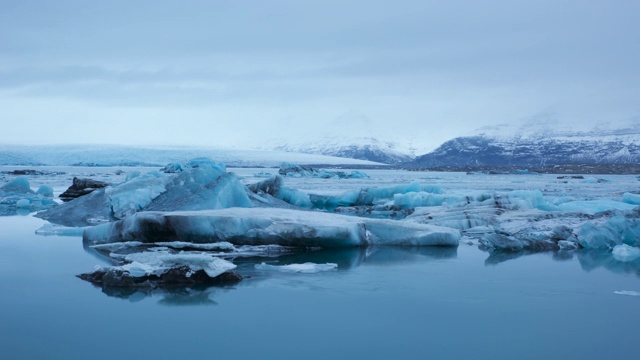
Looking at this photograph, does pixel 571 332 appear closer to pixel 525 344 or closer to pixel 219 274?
pixel 525 344

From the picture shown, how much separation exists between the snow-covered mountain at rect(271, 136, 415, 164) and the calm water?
374 feet

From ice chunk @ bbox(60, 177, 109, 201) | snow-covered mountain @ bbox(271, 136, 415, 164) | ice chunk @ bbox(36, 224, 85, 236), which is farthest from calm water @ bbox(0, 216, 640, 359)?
snow-covered mountain @ bbox(271, 136, 415, 164)

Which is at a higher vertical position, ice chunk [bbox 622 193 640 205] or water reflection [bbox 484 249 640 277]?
ice chunk [bbox 622 193 640 205]

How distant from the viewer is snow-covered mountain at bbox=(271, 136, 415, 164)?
124875mm

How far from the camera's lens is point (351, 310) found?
4023mm

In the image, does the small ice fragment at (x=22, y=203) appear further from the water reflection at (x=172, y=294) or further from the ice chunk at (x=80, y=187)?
the water reflection at (x=172, y=294)

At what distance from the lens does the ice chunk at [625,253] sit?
652 cm

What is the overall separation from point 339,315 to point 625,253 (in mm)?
4136

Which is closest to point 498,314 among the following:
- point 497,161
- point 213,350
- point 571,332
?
point 571,332

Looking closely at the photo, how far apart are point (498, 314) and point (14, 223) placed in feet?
23.8

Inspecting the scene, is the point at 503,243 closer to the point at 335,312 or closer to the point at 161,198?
the point at 335,312

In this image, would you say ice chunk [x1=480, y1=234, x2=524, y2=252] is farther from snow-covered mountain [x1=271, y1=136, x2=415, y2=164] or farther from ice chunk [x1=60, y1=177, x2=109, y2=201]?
snow-covered mountain [x1=271, y1=136, x2=415, y2=164]

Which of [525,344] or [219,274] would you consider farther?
[219,274]

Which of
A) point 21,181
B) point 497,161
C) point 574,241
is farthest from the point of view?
point 497,161
